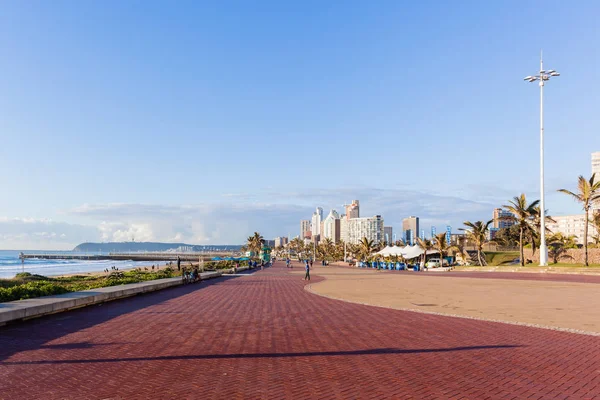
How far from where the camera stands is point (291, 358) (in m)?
7.85

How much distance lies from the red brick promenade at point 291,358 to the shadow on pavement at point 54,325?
0.12 ft

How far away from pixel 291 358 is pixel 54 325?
7055 mm

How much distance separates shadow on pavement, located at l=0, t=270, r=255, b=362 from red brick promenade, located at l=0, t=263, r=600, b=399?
4 cm

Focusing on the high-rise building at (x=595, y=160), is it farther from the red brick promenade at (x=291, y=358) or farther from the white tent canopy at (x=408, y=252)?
the red brick promenade at (x=291, y=358)

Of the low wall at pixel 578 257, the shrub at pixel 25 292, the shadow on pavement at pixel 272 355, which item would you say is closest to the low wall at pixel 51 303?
the shrub at pixel 25 292

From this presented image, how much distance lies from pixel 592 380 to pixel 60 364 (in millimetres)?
8210

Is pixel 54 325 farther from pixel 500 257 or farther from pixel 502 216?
pixel 500 257

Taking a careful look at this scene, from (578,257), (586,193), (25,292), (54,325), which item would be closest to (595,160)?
(578,257)

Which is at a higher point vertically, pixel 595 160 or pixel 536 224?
pixel 595 160

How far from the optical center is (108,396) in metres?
5.80

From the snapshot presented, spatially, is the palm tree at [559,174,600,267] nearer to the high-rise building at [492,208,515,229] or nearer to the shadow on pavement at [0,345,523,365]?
the high-rise building at [492,208,515,229]

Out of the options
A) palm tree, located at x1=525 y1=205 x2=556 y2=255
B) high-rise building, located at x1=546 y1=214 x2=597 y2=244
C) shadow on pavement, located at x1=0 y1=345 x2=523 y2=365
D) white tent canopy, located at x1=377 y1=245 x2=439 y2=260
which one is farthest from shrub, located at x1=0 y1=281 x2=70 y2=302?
high-rise building, located at x1=546 y1=214 x2=597 y2=244

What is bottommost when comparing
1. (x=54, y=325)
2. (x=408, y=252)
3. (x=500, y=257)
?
(x=500, y=257)

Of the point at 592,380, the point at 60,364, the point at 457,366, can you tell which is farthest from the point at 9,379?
the point at 592,380
